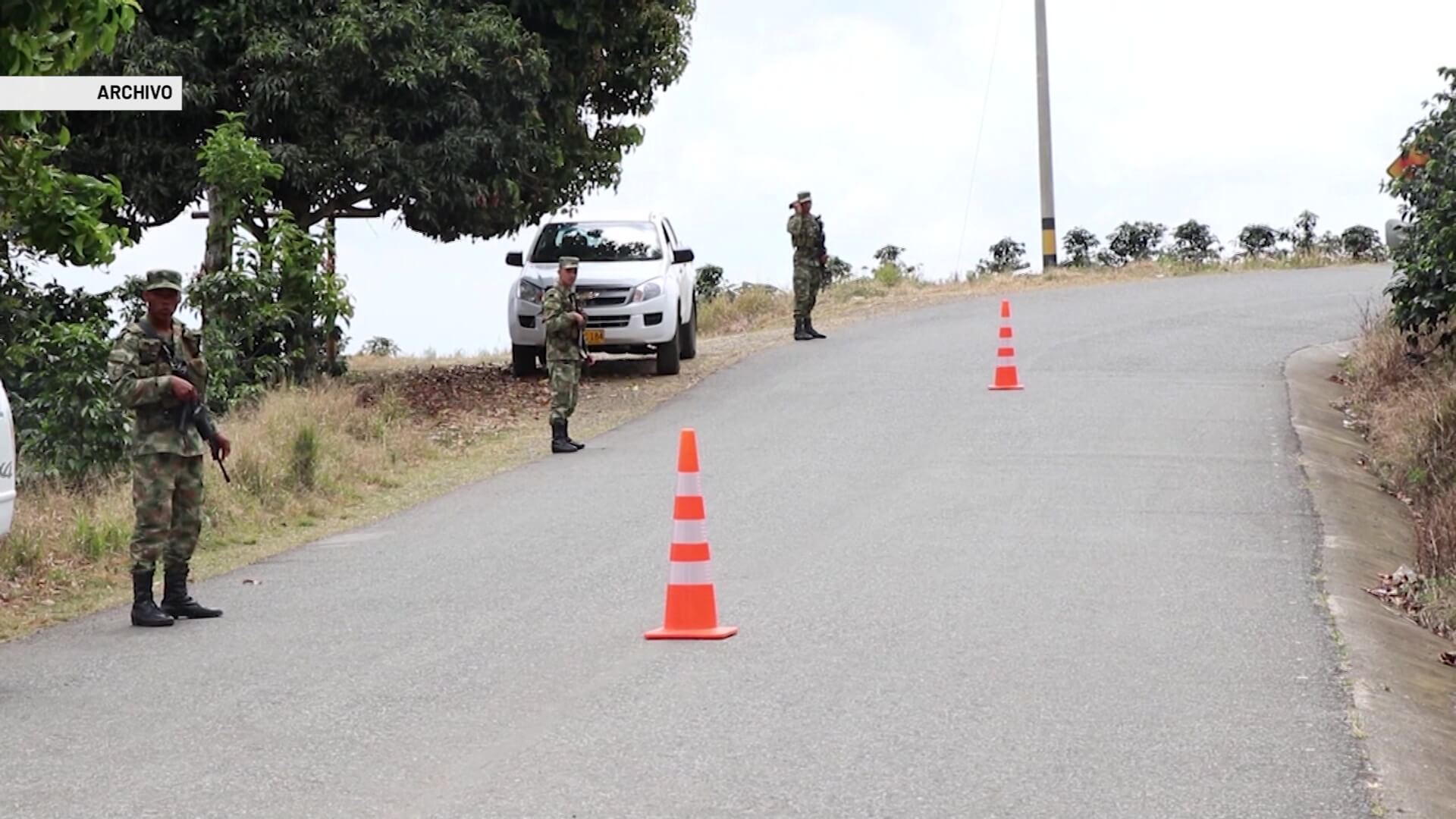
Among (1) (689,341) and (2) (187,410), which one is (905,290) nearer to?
(1) (689,341)

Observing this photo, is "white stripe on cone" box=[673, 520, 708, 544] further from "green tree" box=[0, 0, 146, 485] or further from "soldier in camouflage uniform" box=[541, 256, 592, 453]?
"soldier in camouflage uniform" box=[541, 256, 592, 453]

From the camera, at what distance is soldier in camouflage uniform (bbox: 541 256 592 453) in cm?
1834

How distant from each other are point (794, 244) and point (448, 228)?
5.13 m

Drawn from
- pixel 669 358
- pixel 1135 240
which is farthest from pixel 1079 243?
pixel 669 358

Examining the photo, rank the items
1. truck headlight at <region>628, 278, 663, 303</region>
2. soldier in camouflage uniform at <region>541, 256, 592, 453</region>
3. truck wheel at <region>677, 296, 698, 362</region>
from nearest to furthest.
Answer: soldier in camouflage uniform at <region>541, 256, 592, 453</region>
truck headlight at <region>628, 278, 663, 303</region>
truck wheel at <region>677, 296, 698, 362</region>

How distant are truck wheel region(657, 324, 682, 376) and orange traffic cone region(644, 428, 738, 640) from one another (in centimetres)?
1437

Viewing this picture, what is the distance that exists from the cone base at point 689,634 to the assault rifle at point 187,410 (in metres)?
2.45

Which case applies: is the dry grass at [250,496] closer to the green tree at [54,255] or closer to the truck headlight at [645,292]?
the green tree at [54,255]

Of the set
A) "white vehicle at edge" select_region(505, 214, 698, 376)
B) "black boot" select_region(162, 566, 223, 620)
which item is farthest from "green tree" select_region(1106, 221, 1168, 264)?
"black boot" select_region(162, 566, 223, 620)

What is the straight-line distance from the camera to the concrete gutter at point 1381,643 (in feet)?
24.3

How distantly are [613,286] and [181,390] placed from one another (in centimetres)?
1343

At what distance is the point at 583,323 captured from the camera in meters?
18.5

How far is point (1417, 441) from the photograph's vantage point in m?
17.4

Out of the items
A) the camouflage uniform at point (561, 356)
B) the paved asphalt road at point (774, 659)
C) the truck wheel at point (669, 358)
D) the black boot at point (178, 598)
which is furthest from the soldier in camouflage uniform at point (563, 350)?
the black boot at point (178, 598)
